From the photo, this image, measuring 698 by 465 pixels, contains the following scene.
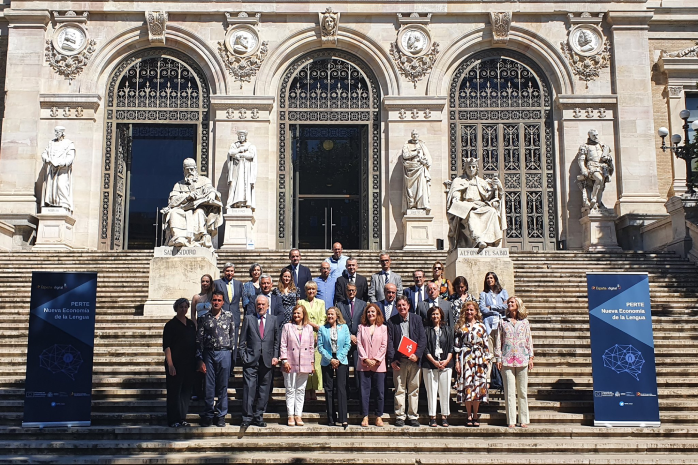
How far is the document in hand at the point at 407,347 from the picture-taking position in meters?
9.48

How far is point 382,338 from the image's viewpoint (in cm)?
959

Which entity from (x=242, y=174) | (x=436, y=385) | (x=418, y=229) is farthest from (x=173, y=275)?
(x=418, y=229)

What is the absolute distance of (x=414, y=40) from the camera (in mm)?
21812

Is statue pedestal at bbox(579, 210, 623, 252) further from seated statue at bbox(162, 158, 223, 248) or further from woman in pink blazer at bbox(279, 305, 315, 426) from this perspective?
woman in pink blazer at bbox(279, 305, 315, 426)

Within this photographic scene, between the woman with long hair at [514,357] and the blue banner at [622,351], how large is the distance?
2.71ft

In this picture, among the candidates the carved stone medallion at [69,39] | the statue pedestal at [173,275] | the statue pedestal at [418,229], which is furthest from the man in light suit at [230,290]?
the carved stone medallion at [69,39]

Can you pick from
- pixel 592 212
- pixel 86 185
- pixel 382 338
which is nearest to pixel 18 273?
pixel 86 185

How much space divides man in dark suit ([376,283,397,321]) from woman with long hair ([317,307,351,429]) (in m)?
0.75

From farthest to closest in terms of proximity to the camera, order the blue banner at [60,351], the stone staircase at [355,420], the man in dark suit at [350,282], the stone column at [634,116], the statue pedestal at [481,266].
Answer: the stone column at [634,116] → the statue pedestal at [481,266] → the man in dark suit at [350,282] → the blue banner at [60,351] → the stone staircase at [355,420]

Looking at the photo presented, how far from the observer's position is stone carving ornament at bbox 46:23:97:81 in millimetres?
21438

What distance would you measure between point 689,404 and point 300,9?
15286mm

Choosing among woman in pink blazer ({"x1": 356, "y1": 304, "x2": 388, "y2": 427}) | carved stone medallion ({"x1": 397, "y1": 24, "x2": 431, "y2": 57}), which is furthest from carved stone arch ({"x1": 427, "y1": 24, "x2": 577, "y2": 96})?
woman in pink blazer ({"x1": 356, "y1": 304, "x2": 388, "y2": 427})

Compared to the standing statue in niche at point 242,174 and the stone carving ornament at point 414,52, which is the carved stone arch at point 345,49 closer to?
the stone carving ornament at point 414,52

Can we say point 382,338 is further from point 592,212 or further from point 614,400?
point 592,212
